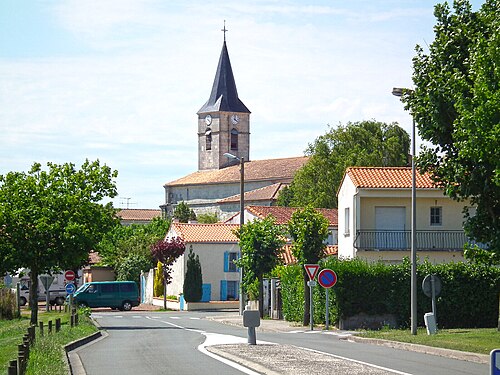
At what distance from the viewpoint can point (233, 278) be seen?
2901 inches

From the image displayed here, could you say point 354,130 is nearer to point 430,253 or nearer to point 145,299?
point 145,299

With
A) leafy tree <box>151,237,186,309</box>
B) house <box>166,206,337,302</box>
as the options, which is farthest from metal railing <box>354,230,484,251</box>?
leafy tree <box>151,237,186,309</box>

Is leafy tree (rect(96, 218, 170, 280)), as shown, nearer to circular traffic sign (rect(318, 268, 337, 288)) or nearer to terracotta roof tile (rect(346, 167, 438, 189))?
terracotta roof tile (rect(346, 167, 438, 189))

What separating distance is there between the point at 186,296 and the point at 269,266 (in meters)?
20.3

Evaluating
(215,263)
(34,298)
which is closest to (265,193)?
(215,263)

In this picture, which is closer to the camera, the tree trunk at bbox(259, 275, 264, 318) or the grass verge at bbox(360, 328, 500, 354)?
the grass verge at bbox(360, 328, 500, 354)

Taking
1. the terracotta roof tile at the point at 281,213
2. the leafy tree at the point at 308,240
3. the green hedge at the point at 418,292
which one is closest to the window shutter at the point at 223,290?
the terracotta roof tile at the point at 281,213

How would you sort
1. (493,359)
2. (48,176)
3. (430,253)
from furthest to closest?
(430,253), (48,176), (493,359)

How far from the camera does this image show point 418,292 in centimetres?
3678

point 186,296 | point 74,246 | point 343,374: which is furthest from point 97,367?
point 186,296

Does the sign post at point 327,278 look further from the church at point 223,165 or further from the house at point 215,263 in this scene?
the church at point 223,165

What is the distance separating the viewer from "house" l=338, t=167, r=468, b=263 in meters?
46.2

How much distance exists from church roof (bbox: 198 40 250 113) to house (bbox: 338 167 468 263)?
11035 centimetres

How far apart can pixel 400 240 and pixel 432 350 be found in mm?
22795
